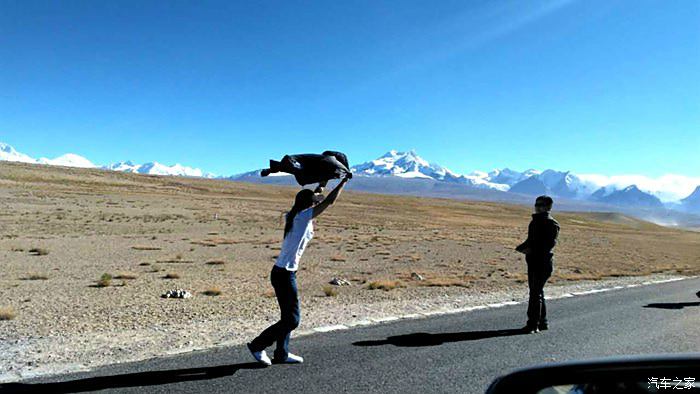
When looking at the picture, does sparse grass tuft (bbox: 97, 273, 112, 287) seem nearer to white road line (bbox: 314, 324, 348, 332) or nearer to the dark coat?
white road line (bbox: 314, 324, 348, 332)

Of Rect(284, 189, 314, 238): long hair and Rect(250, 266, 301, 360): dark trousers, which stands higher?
Rect(284, 189, 314, 238): long hair

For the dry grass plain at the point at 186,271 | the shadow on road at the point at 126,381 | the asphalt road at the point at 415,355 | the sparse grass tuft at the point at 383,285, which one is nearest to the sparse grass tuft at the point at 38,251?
the dry grass plain at the point at 186,271

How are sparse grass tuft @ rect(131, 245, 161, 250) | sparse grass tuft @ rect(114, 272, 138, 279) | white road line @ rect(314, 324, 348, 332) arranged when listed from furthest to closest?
sparse grass tuft @ rect(131, 245, 161, 250), sparse grass tuft @ rect(114, 272, 138, 279), white road line @ rect(314, 324, 348, 332)

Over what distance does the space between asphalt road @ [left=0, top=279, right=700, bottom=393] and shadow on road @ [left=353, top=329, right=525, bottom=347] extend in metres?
0.02

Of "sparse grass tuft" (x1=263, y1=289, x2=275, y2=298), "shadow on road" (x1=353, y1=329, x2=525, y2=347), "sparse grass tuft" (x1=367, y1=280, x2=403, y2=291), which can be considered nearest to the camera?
"shadow on road" (x1=353, y1=329, x2=525, y2=347)

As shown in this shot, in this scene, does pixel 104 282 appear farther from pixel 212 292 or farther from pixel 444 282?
pixel 444 282

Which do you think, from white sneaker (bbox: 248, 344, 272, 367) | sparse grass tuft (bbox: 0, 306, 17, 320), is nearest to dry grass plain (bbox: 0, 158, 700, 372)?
sparse grass tuft (bbox: 0, 306, 17, 320)

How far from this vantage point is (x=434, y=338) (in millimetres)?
8047

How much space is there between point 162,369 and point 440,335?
4.38 m

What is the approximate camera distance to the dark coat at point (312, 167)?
5.76 m

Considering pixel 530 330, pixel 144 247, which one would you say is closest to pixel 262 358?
pixel 530 330

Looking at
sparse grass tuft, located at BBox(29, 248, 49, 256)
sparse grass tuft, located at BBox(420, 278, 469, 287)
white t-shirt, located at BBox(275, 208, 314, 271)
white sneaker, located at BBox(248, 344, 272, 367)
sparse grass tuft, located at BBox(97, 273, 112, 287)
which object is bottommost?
sparse grass tuft, located at BBox(29, 248, 49, 256)

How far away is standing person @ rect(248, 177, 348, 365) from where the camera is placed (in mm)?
6141

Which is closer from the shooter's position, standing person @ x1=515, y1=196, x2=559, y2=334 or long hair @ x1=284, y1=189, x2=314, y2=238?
long hair @ x1=284, y1=189, x2=314, y2=238
